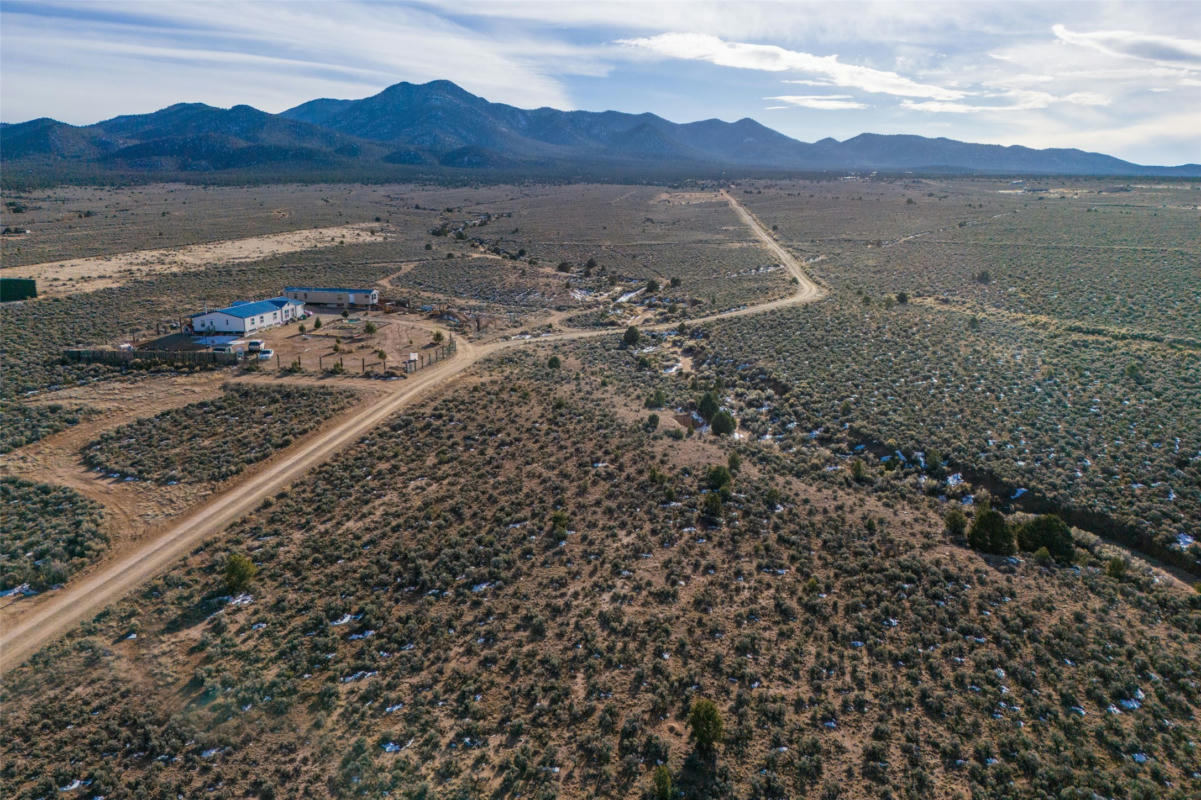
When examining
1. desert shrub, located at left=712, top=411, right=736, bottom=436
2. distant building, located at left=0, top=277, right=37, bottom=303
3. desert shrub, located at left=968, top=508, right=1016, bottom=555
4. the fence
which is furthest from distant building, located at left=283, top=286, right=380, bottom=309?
desert shrub, located at left=968, top=508, right=1016, bottom=555

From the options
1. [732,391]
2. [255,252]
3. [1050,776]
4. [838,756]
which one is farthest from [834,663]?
[255,252]

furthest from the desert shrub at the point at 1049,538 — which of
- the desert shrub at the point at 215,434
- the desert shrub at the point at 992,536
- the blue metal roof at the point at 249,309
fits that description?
the blue metal roof at the point at 249,309

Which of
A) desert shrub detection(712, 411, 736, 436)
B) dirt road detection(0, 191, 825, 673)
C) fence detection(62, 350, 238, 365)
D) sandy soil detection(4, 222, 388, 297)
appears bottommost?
dirt road detection(0, 191, 825, 673)

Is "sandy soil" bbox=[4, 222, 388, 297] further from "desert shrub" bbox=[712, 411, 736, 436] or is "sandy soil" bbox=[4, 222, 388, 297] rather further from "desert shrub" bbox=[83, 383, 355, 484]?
"desert shrub" bbox=[712, 411, 736, 436]

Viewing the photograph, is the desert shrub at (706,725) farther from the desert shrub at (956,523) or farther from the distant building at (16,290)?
the distant building at (16,290)

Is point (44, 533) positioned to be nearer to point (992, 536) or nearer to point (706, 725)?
point (706, 725)

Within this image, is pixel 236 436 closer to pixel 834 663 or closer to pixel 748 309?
pixel 834 663
